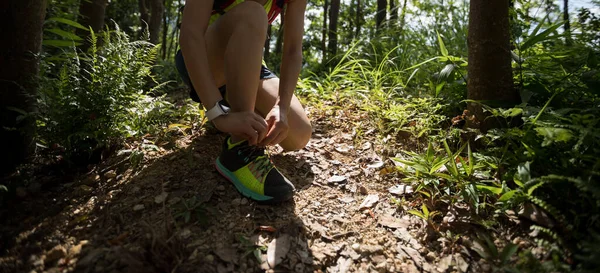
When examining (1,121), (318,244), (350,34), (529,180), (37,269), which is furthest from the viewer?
(350,34)

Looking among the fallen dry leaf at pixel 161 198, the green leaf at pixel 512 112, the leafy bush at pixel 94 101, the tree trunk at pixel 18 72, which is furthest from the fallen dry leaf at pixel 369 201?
the tree trunk at pixel 18 72

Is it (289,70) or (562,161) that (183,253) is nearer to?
(289,70)

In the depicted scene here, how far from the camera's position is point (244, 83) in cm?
154

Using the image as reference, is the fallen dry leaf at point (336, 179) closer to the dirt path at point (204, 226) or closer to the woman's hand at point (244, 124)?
the dirt path at point (204, 226)

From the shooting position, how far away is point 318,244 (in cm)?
143

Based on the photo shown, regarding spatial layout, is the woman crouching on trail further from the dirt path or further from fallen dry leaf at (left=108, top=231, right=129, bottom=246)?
fallen dry leaf at (left=108, top=231, right=129, bottom=246)

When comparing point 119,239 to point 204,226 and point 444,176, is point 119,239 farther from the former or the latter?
point 444,176

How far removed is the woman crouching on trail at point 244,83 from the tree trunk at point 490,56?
95 cm

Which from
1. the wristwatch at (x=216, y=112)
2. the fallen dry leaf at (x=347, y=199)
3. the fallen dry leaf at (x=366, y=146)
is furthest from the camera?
the fallen dry leaf at (x=366, y=146)

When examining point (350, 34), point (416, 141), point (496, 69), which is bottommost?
point (416, 141)

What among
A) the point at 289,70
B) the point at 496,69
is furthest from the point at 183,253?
the point at 496,69

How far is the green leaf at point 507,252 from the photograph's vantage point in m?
1.22

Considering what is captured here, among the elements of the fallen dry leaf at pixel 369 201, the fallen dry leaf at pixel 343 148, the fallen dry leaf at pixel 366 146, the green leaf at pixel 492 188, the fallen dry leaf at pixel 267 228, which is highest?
the green leaf at pixel 492 188

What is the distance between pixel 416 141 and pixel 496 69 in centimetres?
60
